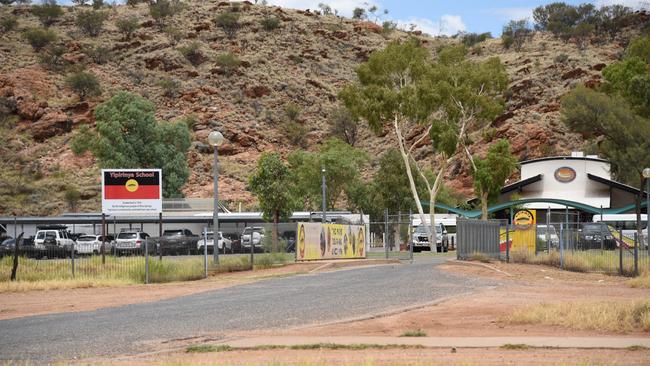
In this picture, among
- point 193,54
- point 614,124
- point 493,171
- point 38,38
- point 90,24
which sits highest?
point 90,24

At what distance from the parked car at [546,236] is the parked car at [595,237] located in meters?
1.53

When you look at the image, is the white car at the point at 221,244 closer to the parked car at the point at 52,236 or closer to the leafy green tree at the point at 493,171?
the parked car at the point at 52,236

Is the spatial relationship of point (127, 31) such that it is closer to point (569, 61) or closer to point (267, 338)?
point (569, 61)

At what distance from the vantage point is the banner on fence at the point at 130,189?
44.0m

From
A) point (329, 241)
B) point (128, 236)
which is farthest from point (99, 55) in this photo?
point (329, 241)

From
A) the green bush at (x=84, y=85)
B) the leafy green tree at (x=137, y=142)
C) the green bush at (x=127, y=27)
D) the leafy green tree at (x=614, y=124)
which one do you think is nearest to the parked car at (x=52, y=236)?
the leafy green tree at (x=137, y=142)

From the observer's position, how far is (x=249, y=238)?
148 feet

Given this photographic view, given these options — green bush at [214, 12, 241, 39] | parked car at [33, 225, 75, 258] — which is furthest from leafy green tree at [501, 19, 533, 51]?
parked car at [33, 225, 75, 258]

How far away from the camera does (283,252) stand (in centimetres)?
4200

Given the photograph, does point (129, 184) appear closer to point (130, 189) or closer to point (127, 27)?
point (130, 189)

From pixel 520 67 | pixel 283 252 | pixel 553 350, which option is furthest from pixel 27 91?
pixel 553 350

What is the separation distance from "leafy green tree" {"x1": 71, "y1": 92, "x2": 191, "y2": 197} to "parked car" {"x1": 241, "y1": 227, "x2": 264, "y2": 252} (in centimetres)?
3749

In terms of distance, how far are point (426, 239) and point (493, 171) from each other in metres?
6.85

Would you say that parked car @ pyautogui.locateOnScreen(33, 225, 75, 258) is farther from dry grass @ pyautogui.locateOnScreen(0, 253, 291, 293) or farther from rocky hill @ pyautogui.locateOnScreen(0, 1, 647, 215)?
rocky hill @ pyautogui.locateOnScreen(0, 1, 647, 215)
